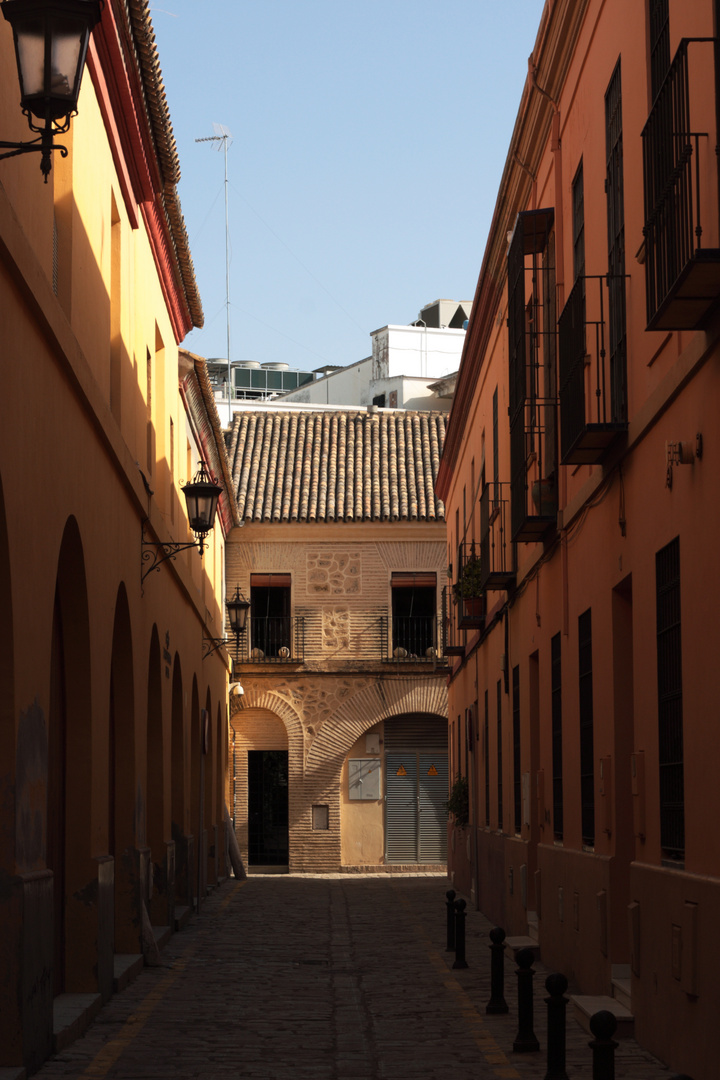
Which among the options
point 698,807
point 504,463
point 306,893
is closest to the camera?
point 698,807

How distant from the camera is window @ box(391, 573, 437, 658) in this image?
115 ft

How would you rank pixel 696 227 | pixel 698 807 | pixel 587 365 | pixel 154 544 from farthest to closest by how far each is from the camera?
pixel 154 544, pixel 587 365, pixel 698 807, pixel 696 227

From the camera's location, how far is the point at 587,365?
11102 millimetres

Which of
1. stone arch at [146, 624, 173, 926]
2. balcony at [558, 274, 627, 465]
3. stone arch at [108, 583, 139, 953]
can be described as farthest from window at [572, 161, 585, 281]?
stone arch at [146, 624, 173, 926]

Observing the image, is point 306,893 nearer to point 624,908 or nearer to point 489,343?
point 489,343

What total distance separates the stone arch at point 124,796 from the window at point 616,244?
5255 millimetres

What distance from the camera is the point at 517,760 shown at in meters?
17.3

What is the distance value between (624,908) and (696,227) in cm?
535

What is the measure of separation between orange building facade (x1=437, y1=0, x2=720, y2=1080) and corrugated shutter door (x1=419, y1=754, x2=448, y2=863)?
15972 millimetres

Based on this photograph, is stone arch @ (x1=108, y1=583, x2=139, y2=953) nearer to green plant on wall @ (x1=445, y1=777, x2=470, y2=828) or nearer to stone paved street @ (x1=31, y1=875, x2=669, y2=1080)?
stone paved street @ (x1=31, y1=875, x2=669, y2=1080)

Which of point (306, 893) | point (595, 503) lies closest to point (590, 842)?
point (595, 503)

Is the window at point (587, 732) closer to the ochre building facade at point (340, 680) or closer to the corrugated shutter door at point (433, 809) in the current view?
the ochre building facade at point (340, 680)

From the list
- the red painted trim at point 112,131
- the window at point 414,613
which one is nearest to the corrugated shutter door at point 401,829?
the window at point 414,613

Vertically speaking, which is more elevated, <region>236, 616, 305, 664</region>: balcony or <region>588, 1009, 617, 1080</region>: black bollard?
<region>236, 616, 305, 664</region>: balcony
